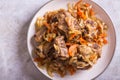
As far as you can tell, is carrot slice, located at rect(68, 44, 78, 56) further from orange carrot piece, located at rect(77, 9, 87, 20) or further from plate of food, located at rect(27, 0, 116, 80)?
orange carrot piece, located at rect(77, 9, 87, 20)

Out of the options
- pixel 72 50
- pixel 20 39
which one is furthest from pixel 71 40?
pixel 20 39

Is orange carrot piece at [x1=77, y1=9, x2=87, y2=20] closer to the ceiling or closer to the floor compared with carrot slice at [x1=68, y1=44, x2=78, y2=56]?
closer to the ceiling

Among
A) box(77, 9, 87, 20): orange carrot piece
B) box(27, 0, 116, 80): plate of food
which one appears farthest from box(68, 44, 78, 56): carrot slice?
box(77, 9, 87, 20): orange carrot piece

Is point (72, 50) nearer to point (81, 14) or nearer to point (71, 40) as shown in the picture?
point (71, 40)

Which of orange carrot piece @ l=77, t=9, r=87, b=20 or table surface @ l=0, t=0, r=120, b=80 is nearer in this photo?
orange carrot piece @ l=77, t=9, r=87, b=20

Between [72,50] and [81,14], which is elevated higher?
[81,14]

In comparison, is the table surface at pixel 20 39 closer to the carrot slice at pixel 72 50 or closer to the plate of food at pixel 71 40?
the plate of food at pixel 71 40

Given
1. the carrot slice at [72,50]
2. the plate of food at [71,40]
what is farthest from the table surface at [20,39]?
the carrot slice at [72,50]
